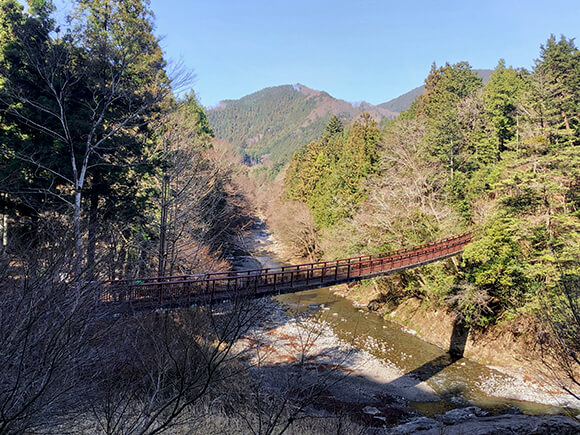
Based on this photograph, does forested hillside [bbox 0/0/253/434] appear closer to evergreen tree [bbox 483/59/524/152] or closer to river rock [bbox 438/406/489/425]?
river rock [bbox 438/406/489/425]

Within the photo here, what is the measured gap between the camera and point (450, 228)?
19453mm

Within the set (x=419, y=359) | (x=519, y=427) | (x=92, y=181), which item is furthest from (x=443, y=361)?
(x=92, y=181)

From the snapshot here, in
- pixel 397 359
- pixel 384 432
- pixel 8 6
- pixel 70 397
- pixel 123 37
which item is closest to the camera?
pixel 70 397

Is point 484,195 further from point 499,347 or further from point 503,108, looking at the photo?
point 503,108

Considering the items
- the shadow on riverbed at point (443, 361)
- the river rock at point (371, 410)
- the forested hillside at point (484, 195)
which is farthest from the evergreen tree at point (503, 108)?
the river rock at point (371, 410)

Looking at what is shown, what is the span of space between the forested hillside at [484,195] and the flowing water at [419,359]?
9.35 ft

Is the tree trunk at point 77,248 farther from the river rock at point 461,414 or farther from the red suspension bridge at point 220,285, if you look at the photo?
the river rock at point 461,414

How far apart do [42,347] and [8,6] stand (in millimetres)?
13827

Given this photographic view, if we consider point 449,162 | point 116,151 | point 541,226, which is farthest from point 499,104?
point 116,151

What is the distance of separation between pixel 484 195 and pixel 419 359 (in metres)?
12.0

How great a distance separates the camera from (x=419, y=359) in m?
15.7

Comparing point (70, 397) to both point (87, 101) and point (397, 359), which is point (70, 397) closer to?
point (87, 101)

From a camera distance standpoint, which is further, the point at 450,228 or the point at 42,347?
the point at 450,228

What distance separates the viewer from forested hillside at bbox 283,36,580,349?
1412cm
